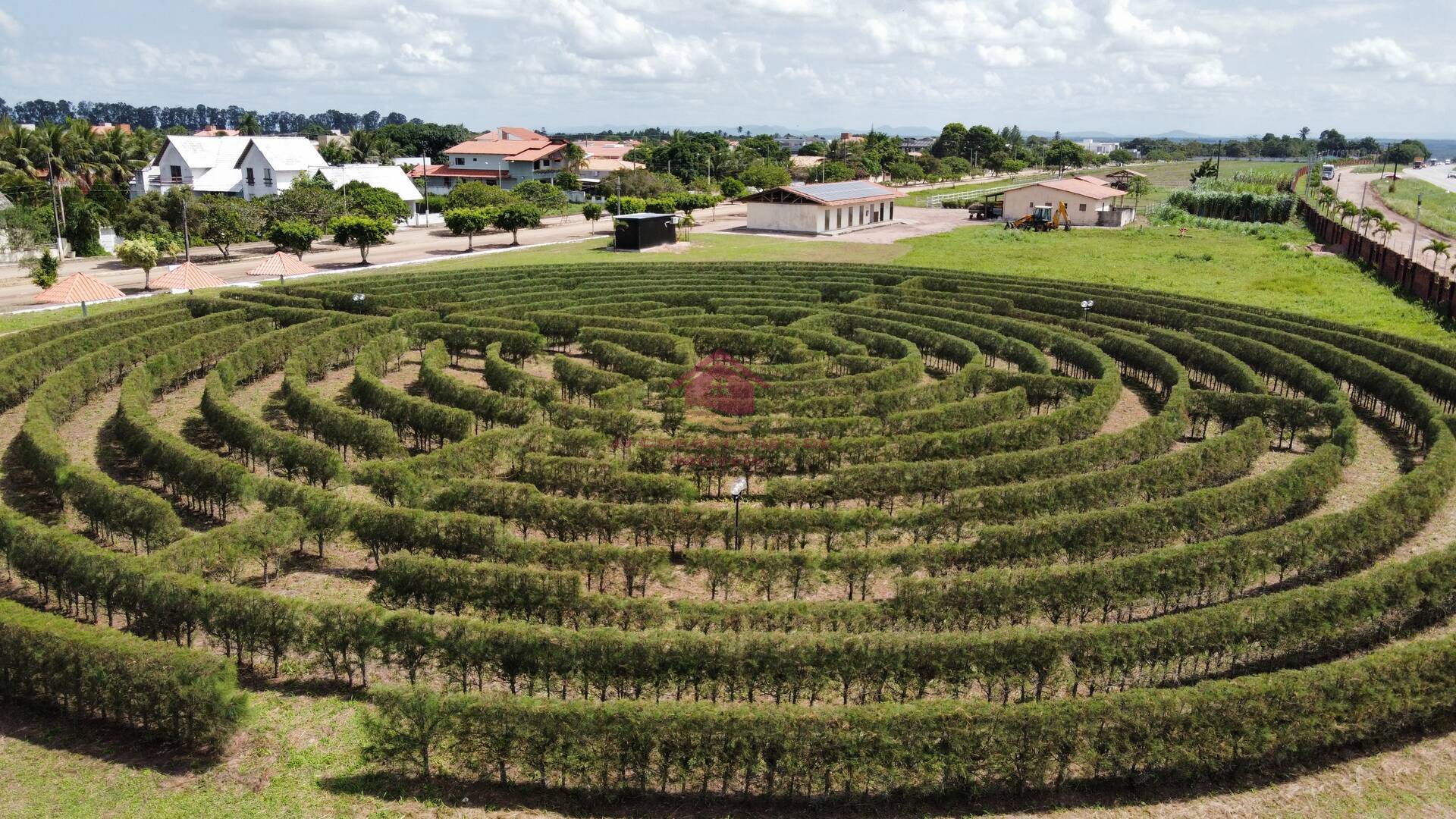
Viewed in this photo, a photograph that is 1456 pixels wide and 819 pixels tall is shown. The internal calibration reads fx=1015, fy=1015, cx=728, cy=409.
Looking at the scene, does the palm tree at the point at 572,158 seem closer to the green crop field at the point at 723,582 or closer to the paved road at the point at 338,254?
the paved road at the point at 338,254

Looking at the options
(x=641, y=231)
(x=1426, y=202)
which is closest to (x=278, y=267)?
(x=641, y=231)

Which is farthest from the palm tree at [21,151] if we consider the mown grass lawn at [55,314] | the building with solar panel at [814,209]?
the building with solar panel at [814,209]

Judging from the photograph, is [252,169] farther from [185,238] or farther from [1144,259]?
[1144,259]

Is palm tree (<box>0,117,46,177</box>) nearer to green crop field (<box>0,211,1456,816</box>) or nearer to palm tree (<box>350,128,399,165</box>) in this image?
palm tree (<box>350,128,399,165</box>)

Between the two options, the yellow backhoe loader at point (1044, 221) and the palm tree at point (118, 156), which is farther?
the palm tree at point (118, 156)

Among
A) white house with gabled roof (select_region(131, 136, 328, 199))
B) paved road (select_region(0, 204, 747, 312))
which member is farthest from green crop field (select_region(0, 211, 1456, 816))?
white house with gabled roof (select_region(131, 136, 328, 199))

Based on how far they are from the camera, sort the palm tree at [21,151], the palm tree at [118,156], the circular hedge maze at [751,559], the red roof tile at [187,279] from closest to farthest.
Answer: the circular hedge maze at [751,559]
the red roof tile at [187,279]
the palm tree at [21,151]
the palm tree at [118,156]

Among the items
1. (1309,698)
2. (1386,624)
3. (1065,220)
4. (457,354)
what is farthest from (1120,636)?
(1065,220)
